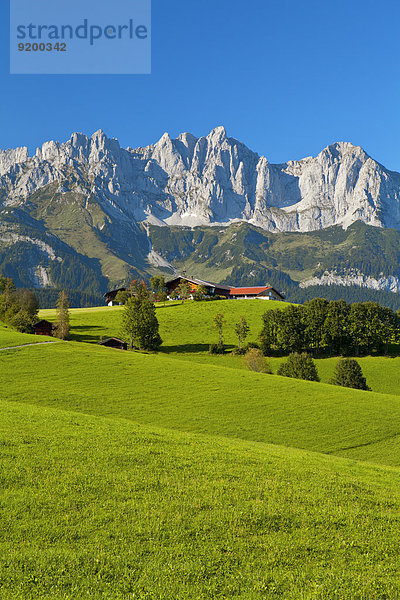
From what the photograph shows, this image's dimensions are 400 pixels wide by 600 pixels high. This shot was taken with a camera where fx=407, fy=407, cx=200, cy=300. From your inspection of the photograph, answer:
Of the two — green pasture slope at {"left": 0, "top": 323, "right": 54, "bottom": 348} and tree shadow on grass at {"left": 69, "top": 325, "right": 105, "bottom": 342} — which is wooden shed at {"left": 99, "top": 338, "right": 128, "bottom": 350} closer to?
tree shadow on grass at {"left": 69, "top": 325, "right": 105, "bottom": 342}

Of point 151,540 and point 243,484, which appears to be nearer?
point 151,540

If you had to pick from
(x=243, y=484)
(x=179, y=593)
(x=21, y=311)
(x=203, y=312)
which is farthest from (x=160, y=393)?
(x=203, y=312)

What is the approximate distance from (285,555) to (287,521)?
199 centimetres

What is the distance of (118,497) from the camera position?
15.5 m

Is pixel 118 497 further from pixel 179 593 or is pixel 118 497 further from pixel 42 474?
pixel 179 593

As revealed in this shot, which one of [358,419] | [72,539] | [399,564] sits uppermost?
[72,539]

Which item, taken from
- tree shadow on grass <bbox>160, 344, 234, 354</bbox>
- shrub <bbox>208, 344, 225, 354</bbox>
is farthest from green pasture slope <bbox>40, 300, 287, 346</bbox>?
shrub <bbox>208, 344, 225, 354</bbox>

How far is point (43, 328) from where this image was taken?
115938mm

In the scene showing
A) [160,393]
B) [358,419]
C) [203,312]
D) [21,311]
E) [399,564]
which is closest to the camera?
[399,564]

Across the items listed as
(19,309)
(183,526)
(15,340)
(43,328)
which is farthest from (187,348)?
(183,526)

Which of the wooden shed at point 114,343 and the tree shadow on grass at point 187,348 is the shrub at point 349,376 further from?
the wooden shed at point 114,343

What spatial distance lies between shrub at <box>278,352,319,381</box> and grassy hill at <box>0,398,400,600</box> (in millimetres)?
55998

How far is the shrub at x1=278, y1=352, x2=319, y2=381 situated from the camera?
252 ft

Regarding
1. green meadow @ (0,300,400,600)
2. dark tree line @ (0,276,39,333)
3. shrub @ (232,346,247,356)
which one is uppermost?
dark tree line @ (0,276,39,333)
